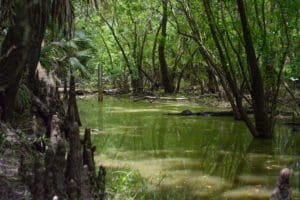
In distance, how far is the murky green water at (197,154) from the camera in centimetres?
793

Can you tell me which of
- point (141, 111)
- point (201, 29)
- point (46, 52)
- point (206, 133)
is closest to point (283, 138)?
point (206, 133)

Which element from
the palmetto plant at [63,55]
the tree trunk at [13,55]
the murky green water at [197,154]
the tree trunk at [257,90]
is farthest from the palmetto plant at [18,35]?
the tree trunk at [257,90]

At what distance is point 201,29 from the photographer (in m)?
16.6

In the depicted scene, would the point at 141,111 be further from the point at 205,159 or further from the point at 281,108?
the point at 205,159

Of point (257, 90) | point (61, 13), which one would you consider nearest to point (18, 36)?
point (61, 13)

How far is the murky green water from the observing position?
7926 millimetres

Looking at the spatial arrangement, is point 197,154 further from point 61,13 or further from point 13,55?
point 13,55

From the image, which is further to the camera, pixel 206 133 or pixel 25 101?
pixel 206 133

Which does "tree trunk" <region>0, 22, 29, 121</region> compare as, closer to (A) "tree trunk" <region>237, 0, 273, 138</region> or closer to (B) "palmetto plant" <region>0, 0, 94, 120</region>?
(B) "palmetto plant" <region>0, 0, 94, 120</region>

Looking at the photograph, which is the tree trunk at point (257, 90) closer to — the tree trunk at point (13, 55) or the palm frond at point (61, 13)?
the palm frond at point (61, 13)

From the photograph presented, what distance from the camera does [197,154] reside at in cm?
1063

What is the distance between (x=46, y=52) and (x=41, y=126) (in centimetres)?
391

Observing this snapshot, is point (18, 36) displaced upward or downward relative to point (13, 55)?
upward

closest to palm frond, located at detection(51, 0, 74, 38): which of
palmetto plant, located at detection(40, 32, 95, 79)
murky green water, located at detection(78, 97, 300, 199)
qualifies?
palmetto plant, located at detection(40, 32, 95, 79)
